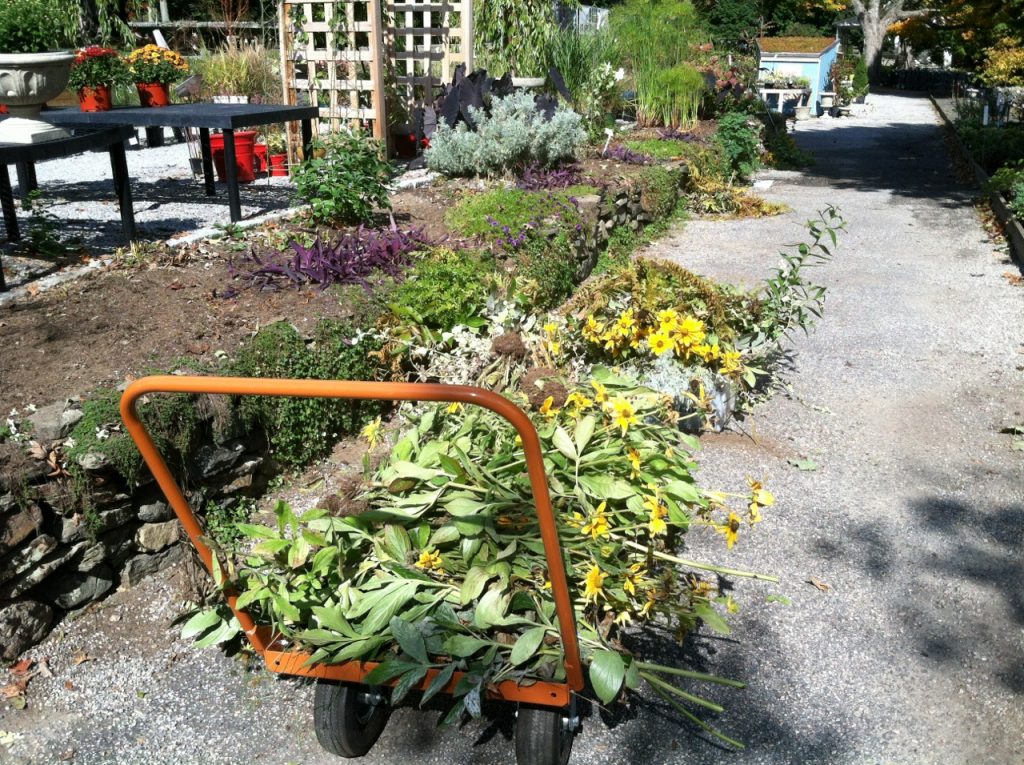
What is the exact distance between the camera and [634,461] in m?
2.88

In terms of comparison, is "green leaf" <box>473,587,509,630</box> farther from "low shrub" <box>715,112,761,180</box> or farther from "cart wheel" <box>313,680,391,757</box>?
"low shrub" <box>715,112,761,180</box>

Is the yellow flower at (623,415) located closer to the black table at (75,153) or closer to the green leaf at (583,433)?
the green leaf at (583,433)

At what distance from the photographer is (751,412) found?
5.14 m

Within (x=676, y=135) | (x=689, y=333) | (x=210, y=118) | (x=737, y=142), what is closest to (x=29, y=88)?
(x=210, y=118)

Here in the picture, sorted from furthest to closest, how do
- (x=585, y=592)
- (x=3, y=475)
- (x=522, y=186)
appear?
1. (x=522, y=186)
2. (x=3, y=475)
3. (x=585, y=592)

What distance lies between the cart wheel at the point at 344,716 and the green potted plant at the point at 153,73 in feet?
22.3

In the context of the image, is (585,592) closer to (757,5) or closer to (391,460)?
(391,460)

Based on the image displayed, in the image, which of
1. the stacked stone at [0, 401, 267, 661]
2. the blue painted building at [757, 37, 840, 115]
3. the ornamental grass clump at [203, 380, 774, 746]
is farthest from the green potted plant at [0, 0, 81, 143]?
the blue painted building at [757, 37, 840, 115]

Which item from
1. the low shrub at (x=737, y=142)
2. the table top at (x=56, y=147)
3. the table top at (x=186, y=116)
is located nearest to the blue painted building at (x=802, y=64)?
the low shrub at (x=737, y=142)

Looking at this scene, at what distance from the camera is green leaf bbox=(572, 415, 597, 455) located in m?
3.02

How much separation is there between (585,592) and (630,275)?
275 cm

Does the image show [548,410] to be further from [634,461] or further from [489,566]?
[489,566]

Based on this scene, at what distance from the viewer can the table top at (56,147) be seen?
5098 millimetres

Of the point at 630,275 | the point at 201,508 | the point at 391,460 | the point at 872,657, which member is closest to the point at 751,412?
the point at 630,275
